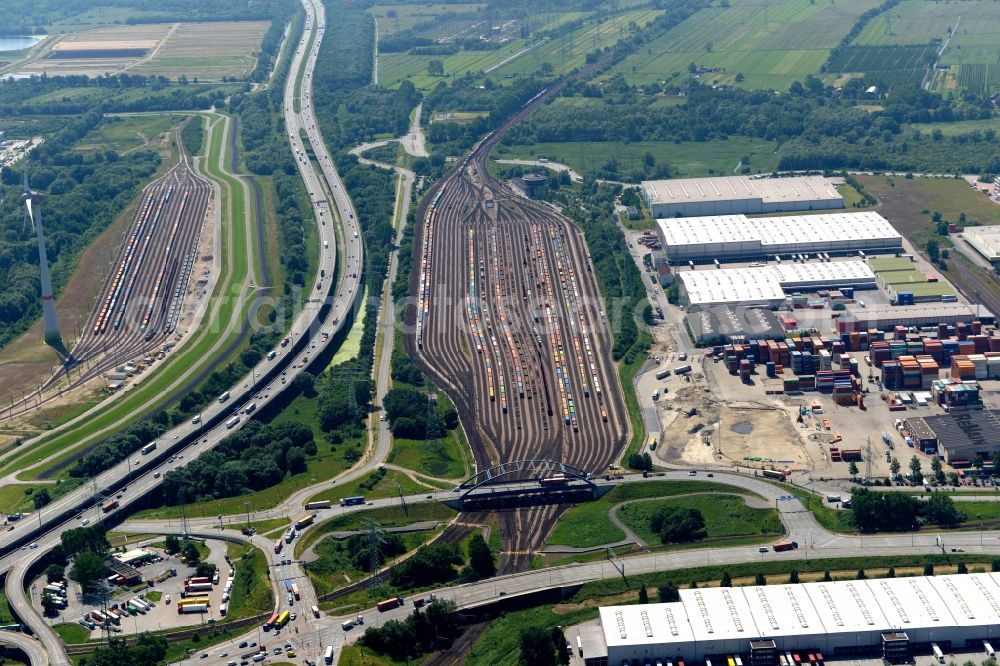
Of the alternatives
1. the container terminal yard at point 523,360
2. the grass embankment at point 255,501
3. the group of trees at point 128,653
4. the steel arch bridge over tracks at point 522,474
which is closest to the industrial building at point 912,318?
the container terminal yard at point 523,360

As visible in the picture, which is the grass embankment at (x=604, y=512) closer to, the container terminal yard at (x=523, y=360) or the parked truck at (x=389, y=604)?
the container terminal yard at (x=523, y=360)

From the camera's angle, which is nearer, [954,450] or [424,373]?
[954,450]

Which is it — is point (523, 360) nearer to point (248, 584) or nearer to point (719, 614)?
point (248, 584)

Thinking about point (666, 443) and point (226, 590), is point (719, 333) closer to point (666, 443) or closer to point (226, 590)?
point (666, 443)

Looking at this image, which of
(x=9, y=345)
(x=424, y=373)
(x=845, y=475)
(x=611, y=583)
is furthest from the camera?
(x=9, y=345)

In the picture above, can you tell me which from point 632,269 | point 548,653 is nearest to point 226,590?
point 548,653

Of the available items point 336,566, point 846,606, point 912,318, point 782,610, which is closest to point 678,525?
point 782,610
